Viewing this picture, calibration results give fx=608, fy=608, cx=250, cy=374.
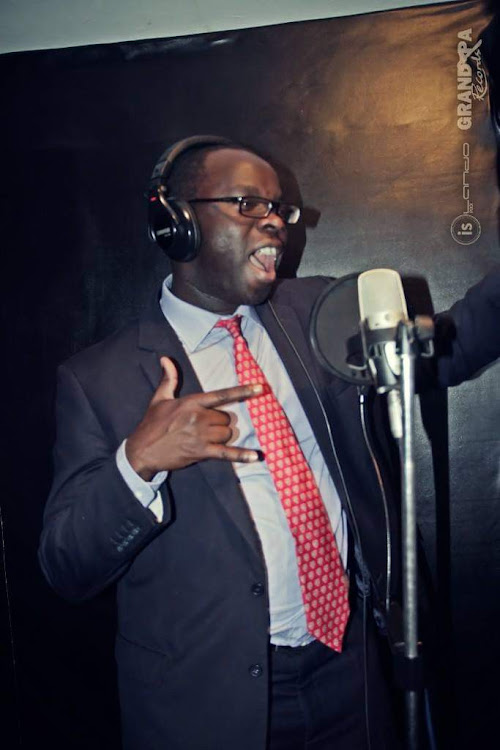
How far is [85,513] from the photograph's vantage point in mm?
1426

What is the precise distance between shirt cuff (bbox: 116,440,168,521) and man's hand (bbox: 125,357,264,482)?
0.06ft

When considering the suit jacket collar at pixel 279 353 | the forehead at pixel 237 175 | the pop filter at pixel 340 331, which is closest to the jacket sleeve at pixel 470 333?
the suit jacket collar at pixel 279 353

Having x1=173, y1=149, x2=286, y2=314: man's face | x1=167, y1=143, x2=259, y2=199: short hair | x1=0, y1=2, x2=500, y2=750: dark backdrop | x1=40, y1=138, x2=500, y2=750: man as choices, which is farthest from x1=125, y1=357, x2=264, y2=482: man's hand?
x1=0, y1=2, x2=500, y2=750: dark backdrop

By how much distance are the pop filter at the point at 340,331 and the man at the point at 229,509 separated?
167 millimetres

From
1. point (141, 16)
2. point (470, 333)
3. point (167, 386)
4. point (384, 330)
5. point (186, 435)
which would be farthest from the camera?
point (141, 16)

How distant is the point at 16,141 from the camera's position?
95.5 inches

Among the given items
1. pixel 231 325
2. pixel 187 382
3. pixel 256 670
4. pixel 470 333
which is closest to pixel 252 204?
pixel 231 325

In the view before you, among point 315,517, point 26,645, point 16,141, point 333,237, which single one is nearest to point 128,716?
point 315,517

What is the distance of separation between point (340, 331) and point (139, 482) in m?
0.56

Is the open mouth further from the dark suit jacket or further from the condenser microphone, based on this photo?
the condenser microphone

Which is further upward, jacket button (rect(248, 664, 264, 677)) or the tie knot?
the tie knot

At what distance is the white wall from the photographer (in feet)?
7.25

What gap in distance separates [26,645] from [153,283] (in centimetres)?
157

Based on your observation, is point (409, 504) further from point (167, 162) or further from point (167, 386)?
point (167, 162)
